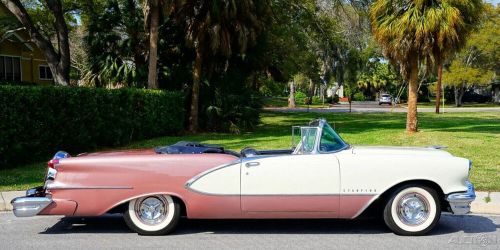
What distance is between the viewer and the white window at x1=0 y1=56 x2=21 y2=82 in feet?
Result: 108

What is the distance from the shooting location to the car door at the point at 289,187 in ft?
19.4

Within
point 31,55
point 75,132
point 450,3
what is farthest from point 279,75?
point 31,55

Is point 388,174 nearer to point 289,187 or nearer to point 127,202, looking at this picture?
point 289,187

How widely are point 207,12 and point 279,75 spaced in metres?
8.46

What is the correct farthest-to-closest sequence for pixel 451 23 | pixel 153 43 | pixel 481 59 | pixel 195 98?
pixel 481 59 → pixel 195 98 → pixel 153 43 → pixel 451 23

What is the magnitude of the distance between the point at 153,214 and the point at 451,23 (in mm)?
12654

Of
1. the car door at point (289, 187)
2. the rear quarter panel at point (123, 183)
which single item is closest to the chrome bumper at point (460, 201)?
the car door at point (289, 187)

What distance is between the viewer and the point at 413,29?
16.3 metres

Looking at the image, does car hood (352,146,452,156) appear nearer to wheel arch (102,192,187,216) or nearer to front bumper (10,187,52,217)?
wheel arch (102,192,187,216)

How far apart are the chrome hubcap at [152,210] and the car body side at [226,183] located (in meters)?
0.16

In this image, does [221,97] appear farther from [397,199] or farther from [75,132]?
[397,199]

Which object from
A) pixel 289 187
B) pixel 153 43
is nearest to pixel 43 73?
pixel 153 43

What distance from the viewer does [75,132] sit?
1304 centimetres

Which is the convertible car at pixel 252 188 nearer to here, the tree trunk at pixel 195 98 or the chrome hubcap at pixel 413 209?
the chrome hubcap at pixel 413 209
